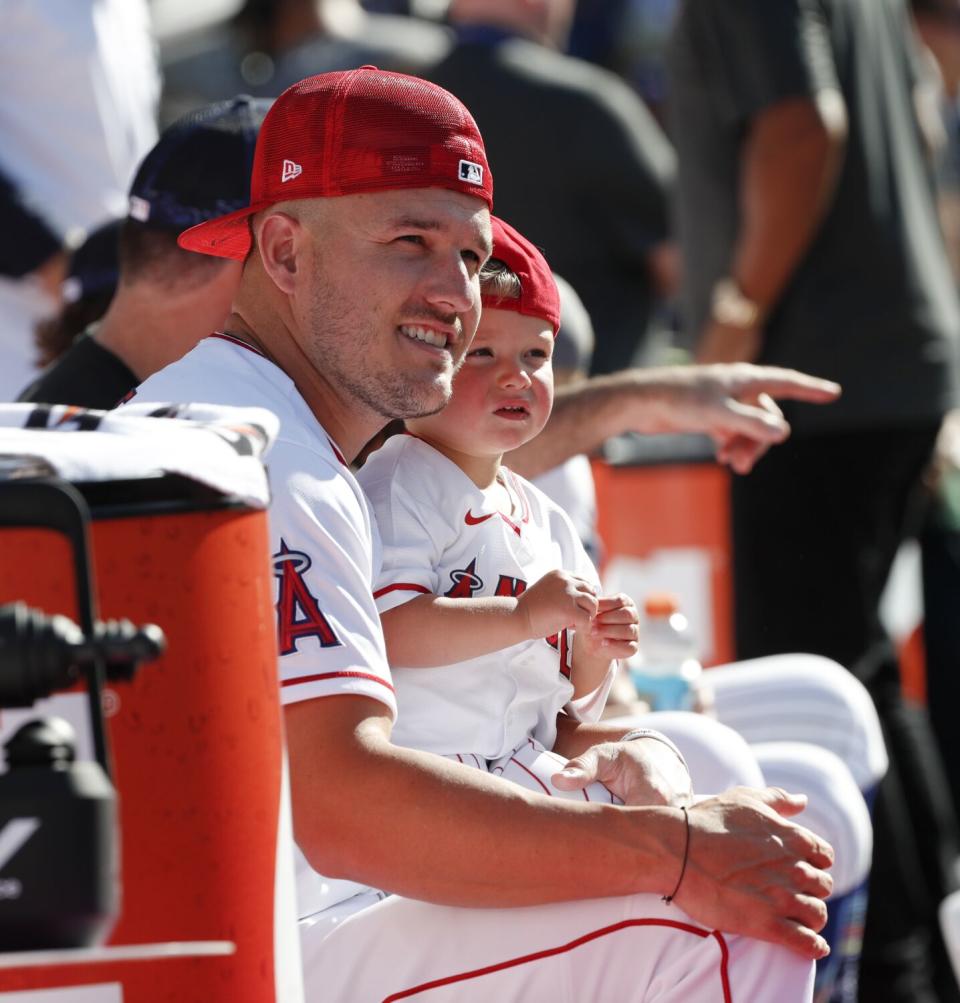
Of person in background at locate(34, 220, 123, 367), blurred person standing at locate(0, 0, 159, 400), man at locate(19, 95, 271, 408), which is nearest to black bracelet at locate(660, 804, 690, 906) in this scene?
man at locate(19, 95, 271, 408)

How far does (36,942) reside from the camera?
123 centimetres

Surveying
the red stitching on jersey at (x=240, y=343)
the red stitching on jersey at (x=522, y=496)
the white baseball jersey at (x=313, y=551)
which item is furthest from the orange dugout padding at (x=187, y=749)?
the red stitching on jersey at (x=522, y=496)

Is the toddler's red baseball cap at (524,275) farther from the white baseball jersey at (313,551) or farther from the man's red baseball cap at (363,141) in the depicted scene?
the white baseball jersey at (313,551)

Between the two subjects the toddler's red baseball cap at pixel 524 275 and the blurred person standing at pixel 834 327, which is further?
the blurred person standing at pixel 834 327

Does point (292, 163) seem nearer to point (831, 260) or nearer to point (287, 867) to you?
point (287, 867)

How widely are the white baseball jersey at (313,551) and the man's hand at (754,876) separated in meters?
0.38

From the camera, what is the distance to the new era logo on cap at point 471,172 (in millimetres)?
2100

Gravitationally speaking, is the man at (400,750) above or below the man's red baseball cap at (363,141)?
below

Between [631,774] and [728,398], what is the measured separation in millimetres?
883

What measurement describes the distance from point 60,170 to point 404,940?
2.55 m

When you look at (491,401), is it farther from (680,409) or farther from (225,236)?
(680,409)

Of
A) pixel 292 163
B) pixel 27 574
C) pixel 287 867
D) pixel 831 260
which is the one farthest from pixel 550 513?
pixel 831 260

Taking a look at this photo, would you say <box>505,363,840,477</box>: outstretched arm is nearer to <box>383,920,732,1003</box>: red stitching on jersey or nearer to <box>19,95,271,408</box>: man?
<box>19,95,271,408</box>: man

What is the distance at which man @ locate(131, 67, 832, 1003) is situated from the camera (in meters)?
1.84
